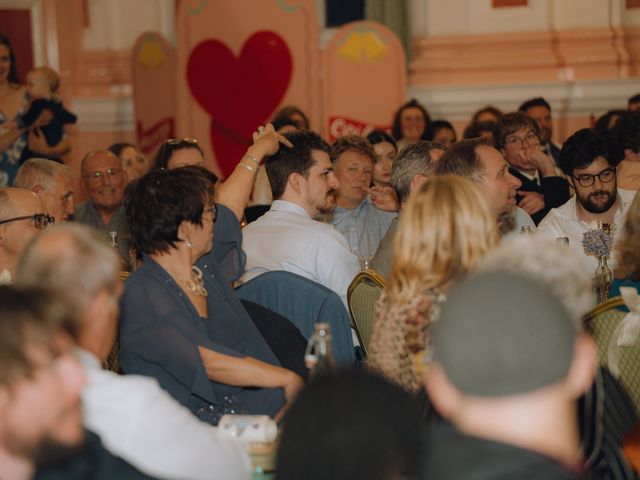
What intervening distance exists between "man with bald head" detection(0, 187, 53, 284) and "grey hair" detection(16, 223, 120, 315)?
5.51ft

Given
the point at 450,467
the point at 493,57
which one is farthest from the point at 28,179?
the point at 493,57

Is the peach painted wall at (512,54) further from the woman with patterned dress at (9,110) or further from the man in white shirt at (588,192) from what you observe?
the man in white shirt at (588,192)

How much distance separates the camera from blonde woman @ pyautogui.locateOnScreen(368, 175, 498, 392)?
251cm

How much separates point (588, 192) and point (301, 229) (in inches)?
54.2

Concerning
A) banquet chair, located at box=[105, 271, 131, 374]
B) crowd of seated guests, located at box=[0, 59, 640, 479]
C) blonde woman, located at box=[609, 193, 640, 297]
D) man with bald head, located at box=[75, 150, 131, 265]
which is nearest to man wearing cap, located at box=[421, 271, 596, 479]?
crowd of seated guests, located at box=[0, 59, 640, 479]

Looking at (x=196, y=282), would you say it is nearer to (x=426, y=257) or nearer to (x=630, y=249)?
(x=426, y=257)

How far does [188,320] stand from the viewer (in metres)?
3.08

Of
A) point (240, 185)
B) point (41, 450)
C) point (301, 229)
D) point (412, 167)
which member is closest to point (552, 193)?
point (412, 167)

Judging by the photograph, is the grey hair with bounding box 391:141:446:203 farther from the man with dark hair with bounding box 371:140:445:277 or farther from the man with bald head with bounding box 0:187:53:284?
the man with bald head with bounding box 0:187:53:284

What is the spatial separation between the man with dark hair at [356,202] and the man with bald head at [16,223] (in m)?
2.29

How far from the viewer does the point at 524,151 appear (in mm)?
5930

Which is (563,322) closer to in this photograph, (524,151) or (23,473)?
(23,473)

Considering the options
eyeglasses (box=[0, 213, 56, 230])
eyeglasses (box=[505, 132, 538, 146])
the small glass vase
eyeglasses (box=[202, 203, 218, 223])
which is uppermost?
eyeglasses (box=[202, 203, 218, 223])

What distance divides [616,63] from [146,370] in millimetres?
5826
